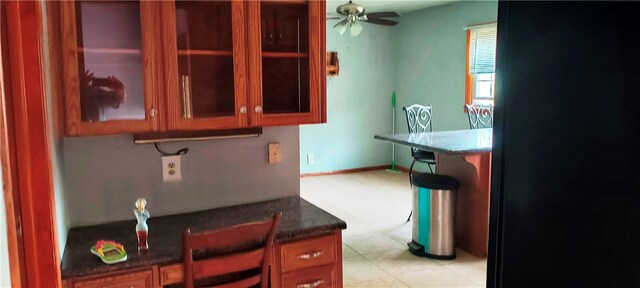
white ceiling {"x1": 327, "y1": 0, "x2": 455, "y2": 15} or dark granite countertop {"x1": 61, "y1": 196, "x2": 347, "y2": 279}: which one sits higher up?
white ceiling {"x1": 327, "y1": 0, "x2": 455, "y2": 15}

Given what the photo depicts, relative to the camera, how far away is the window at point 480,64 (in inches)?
215

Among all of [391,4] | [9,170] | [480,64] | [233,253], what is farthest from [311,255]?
[391,4]

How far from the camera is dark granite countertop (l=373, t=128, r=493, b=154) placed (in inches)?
132

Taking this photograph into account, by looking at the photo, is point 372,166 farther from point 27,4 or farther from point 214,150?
point 27,4

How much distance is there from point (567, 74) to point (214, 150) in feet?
6.04

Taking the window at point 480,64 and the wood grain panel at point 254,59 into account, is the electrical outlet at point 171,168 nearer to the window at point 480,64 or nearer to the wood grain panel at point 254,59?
the wood grain panel at point 254,59

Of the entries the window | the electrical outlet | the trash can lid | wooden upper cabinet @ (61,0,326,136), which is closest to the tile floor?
the trash can lid

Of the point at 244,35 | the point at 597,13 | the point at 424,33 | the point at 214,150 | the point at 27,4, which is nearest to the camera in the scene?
the point at 597,13

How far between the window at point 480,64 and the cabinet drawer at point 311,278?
4.03 m

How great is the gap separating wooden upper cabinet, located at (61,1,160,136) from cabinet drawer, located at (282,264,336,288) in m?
0.81

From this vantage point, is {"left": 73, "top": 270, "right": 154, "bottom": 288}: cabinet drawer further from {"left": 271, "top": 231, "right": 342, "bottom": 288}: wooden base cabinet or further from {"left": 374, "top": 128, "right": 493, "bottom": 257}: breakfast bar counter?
{"left": 374, "top": 128, "right": 493, "bottom": 257}: breakfast bar counter

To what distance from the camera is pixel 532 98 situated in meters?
0.65

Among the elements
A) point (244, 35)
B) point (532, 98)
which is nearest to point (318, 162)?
point (244, 35)

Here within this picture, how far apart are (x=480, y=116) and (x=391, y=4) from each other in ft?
5.50
